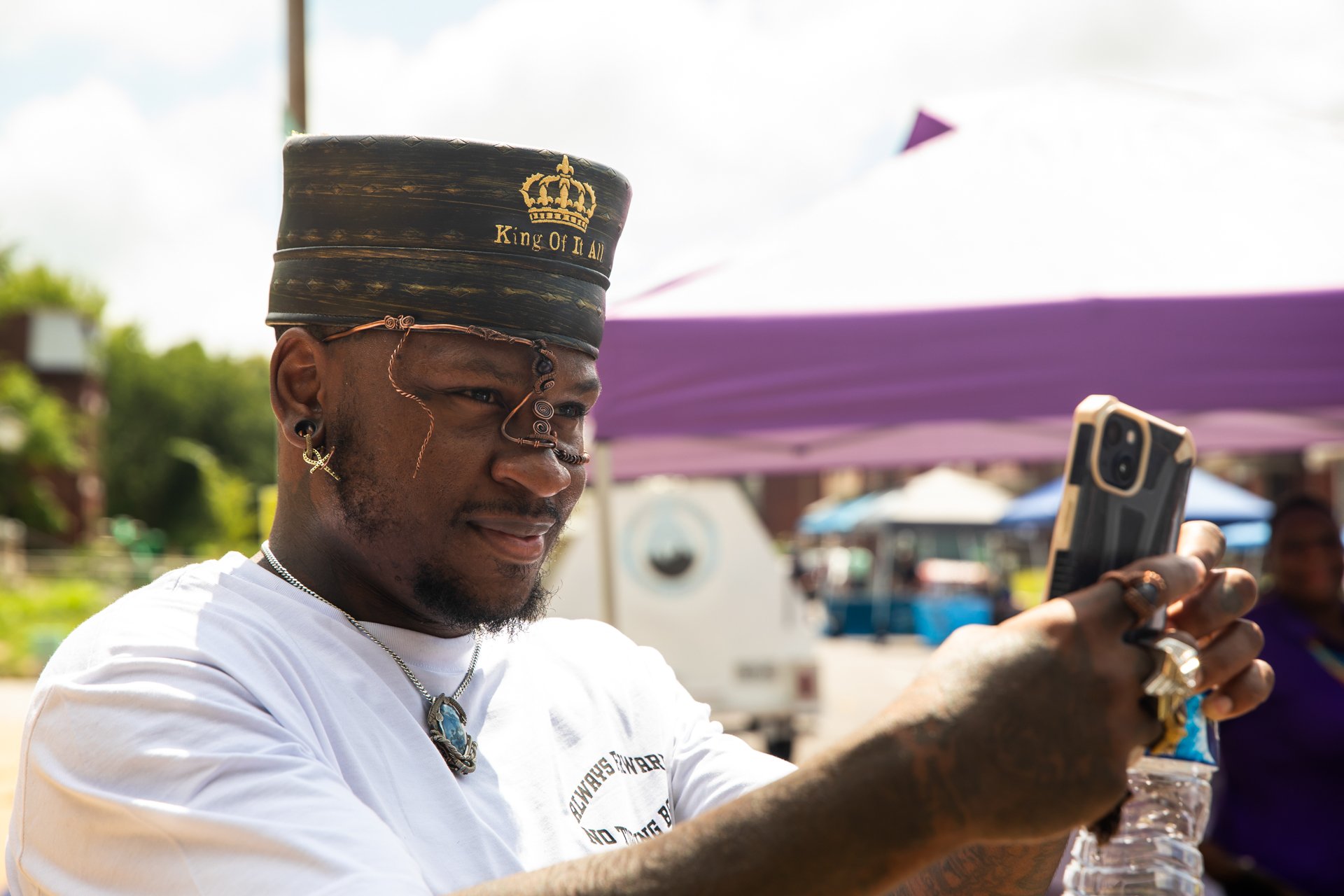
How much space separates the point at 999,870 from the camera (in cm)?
146

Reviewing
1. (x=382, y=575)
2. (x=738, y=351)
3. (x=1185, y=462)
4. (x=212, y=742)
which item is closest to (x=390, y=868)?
(x=212, y=742)

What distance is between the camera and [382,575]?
1.71 metres

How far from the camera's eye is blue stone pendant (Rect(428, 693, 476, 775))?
1600mm

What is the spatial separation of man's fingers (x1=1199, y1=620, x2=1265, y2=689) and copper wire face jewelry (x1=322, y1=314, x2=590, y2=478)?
821 mm

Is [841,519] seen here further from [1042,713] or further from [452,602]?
[1042,713]

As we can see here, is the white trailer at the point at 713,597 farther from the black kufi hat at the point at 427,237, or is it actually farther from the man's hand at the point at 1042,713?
the man's hand at the point at 1042,713

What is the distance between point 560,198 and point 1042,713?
1060 mm

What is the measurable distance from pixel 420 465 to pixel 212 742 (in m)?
0.49

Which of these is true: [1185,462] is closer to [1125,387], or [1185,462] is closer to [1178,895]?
[1178,895]

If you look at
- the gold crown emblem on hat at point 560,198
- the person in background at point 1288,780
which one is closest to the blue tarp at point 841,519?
the person in background at point 1288,780

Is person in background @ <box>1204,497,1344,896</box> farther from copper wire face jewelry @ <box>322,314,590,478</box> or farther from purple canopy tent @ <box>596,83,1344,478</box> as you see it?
copper wire face jewelry @ <box>322,314,590,478</box>

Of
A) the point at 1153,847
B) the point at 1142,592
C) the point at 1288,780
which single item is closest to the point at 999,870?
the point at 1153,847

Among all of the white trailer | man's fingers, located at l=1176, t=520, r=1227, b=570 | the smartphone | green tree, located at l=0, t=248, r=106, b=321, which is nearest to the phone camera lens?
the smartphone

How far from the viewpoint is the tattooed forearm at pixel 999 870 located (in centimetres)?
144
